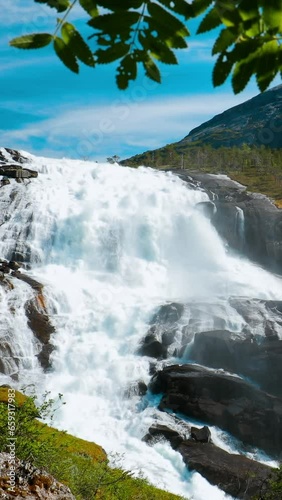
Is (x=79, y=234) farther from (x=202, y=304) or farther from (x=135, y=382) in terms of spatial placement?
(x=135, y=382)

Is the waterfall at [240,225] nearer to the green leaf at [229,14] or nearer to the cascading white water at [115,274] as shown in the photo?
the cascading white water at [115,274]

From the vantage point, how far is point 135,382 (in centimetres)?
2734

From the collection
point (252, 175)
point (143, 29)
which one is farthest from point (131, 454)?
point (252, 175)

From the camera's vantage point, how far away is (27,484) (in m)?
6.49

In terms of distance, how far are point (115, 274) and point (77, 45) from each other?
4313cm

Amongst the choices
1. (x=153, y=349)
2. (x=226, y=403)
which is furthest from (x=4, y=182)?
(x=226, y=403)

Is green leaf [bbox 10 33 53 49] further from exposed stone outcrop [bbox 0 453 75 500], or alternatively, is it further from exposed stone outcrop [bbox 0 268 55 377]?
exposed stone outcrop [bbox 0 268 55 377]

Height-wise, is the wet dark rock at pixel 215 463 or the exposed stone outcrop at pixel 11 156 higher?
the exposed stone outcrop at pixel 11 156

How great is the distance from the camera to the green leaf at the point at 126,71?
1.70 m

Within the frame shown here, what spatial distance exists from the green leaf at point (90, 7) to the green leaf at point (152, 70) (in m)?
0.27

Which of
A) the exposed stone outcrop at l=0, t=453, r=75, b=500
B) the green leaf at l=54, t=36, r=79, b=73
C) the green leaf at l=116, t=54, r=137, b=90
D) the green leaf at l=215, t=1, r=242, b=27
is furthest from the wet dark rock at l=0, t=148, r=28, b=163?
the green leaf at l=215, t=1, r=242, b=27

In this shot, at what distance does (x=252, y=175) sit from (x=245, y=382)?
86.5 meters

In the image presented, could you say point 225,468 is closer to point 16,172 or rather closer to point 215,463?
point 215,463

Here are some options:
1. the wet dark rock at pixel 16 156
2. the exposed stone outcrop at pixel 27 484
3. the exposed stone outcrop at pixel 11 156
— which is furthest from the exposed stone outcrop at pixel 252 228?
the exposed stone outcrop at pixel 27 484
